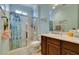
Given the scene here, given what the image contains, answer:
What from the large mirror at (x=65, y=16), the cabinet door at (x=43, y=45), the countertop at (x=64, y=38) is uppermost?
the large mirror at (x=65, y=16)

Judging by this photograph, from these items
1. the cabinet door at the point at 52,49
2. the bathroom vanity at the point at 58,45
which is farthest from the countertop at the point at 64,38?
the cabinet door at the point at 52,49

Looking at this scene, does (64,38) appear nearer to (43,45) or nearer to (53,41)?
(53,41)

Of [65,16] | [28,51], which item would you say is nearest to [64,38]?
[65,16]

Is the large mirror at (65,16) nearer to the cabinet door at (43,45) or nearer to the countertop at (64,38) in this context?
the countertop at (64,38)

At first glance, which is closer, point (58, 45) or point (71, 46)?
point (71, 46)

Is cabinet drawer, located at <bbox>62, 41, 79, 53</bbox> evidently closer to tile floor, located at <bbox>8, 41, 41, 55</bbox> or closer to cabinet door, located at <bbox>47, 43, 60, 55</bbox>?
cabinet door, located at <bbox>47, 43, 60, 55</bbox>

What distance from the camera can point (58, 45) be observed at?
2.04 meters

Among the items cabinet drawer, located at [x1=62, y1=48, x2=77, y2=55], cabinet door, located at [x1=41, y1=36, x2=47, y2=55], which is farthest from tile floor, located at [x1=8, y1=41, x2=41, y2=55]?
cabinet drawer, located at [x1=62, y1=48, x2=77, y2=55]

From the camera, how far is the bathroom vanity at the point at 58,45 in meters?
1.94

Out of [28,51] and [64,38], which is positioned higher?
[64,38]

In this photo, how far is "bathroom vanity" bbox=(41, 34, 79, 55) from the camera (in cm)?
194

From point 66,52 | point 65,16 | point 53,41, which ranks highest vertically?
point 65,16
